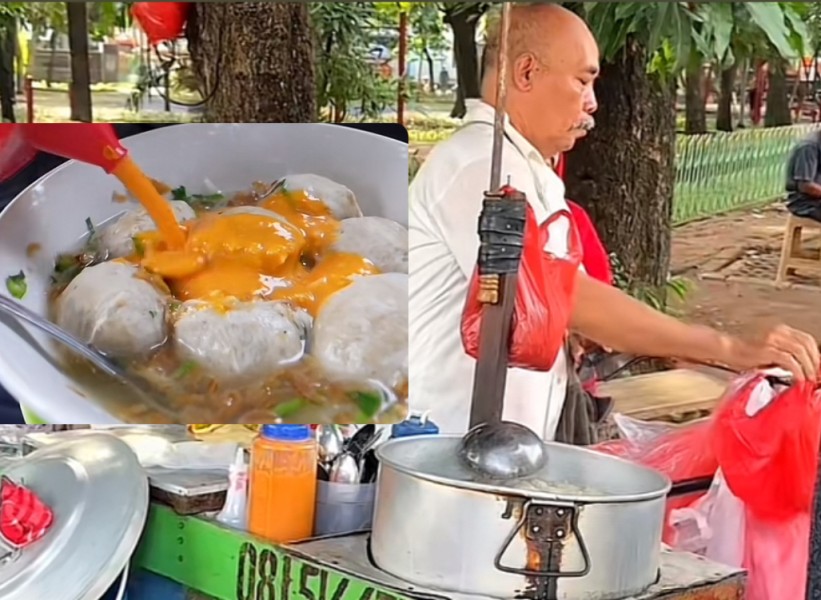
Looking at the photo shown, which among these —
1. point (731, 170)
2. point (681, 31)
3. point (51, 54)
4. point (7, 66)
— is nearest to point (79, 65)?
point (51, 54)

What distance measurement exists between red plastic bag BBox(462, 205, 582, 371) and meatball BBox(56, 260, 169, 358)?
53 centimetres

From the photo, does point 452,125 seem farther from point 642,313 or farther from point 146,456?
point 146,456

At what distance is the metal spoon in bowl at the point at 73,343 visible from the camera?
200 cm

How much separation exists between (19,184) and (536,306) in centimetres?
90

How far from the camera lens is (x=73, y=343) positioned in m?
2.00

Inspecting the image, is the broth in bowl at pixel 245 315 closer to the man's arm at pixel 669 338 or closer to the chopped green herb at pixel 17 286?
the chopped green herb at pixel 17 286

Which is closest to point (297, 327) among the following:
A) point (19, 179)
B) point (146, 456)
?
point (146, 456)

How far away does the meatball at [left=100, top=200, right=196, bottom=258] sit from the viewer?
79.6 inches

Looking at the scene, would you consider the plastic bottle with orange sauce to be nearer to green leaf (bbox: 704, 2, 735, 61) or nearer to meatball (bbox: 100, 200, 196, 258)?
meatball (bbox: 100, 200, 196, 258)

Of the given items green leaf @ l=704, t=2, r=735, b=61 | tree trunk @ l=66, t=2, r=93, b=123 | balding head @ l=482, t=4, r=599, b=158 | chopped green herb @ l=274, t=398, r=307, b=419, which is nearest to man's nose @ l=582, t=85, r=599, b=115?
balding head @ l=482, t=4, r=599, b=158

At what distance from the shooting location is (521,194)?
74.0 inches

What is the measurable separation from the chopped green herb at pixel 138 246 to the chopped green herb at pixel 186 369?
0.20m

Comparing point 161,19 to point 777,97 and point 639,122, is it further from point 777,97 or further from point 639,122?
point 777,97

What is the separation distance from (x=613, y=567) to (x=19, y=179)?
46.7 inches
